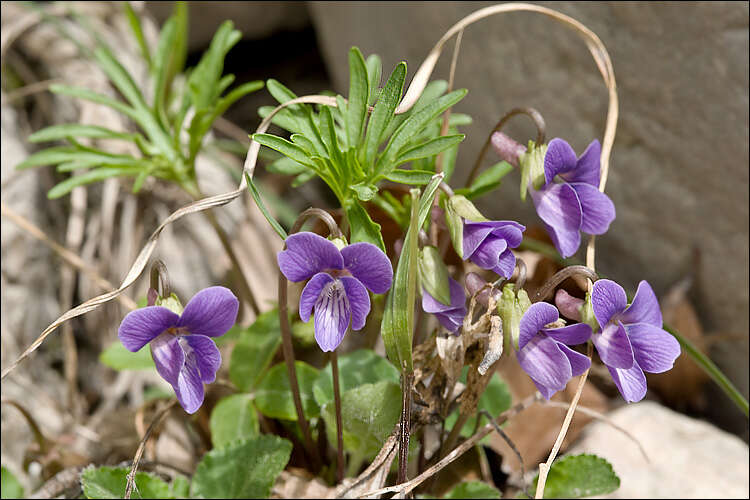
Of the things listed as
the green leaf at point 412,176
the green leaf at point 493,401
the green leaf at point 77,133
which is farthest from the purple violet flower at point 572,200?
the green leaf at point 77,133

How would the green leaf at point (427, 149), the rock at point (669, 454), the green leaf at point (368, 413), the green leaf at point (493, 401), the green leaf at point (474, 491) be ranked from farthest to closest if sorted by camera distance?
the rock at point (669, 454)
the green leaf at point (493, 401)
the green leaf at point (474, 491)
the green leaf at point (368, 413)
the green leaf at point (427, 149)

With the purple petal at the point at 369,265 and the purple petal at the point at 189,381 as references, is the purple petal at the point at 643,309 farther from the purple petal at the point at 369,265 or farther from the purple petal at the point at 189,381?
the purple petal at the point at 189,381

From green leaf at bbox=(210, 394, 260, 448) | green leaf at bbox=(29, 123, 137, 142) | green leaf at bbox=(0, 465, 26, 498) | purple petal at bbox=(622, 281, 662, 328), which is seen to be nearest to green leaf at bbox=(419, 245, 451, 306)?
purple petal at bbox=(622, 281, 662, 328)

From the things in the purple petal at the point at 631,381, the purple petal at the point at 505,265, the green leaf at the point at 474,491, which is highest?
the purple petal at the point at 505,265

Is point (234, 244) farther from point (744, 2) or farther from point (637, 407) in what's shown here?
point (744, 2)

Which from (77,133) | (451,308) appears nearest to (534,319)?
(451,308)

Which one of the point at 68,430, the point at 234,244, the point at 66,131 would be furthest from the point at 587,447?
the point at 66,131
